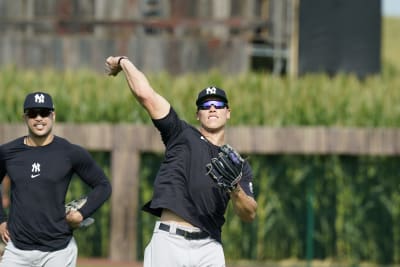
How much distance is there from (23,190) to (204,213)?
1.64 meters

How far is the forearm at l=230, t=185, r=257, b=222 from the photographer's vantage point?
7.71 m

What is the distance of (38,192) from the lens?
28.8 ft

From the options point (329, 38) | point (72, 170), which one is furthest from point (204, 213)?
point (329, 38)

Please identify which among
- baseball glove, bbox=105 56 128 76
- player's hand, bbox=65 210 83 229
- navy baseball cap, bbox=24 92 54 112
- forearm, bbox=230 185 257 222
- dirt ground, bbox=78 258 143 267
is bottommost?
dirt ground, bbox=78 258 143 267

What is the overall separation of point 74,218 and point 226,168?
1.87 metres

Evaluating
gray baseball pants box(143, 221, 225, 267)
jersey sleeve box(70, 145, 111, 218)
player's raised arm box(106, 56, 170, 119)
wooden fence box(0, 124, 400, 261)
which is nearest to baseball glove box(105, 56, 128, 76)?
player's raised arm box(106, 56, 170, 119)

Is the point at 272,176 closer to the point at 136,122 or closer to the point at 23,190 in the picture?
the point at 136,122

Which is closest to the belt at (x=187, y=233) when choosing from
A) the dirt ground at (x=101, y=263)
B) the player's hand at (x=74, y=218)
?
the player's hand at (x=74, y=218)

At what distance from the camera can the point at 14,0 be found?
89.8 feet

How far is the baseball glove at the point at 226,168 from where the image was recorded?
747 centimetres

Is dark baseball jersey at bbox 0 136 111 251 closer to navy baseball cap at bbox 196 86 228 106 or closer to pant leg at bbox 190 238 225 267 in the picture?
pant leg at bbox 190 238 225 267

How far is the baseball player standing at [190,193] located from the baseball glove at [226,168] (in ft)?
0.50

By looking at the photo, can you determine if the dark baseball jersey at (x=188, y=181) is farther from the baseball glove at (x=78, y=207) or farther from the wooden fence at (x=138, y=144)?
the wooden fence at (x=138, y=144)

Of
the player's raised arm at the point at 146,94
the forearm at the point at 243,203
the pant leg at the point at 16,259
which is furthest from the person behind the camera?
the pant leg at the point at 16,259
